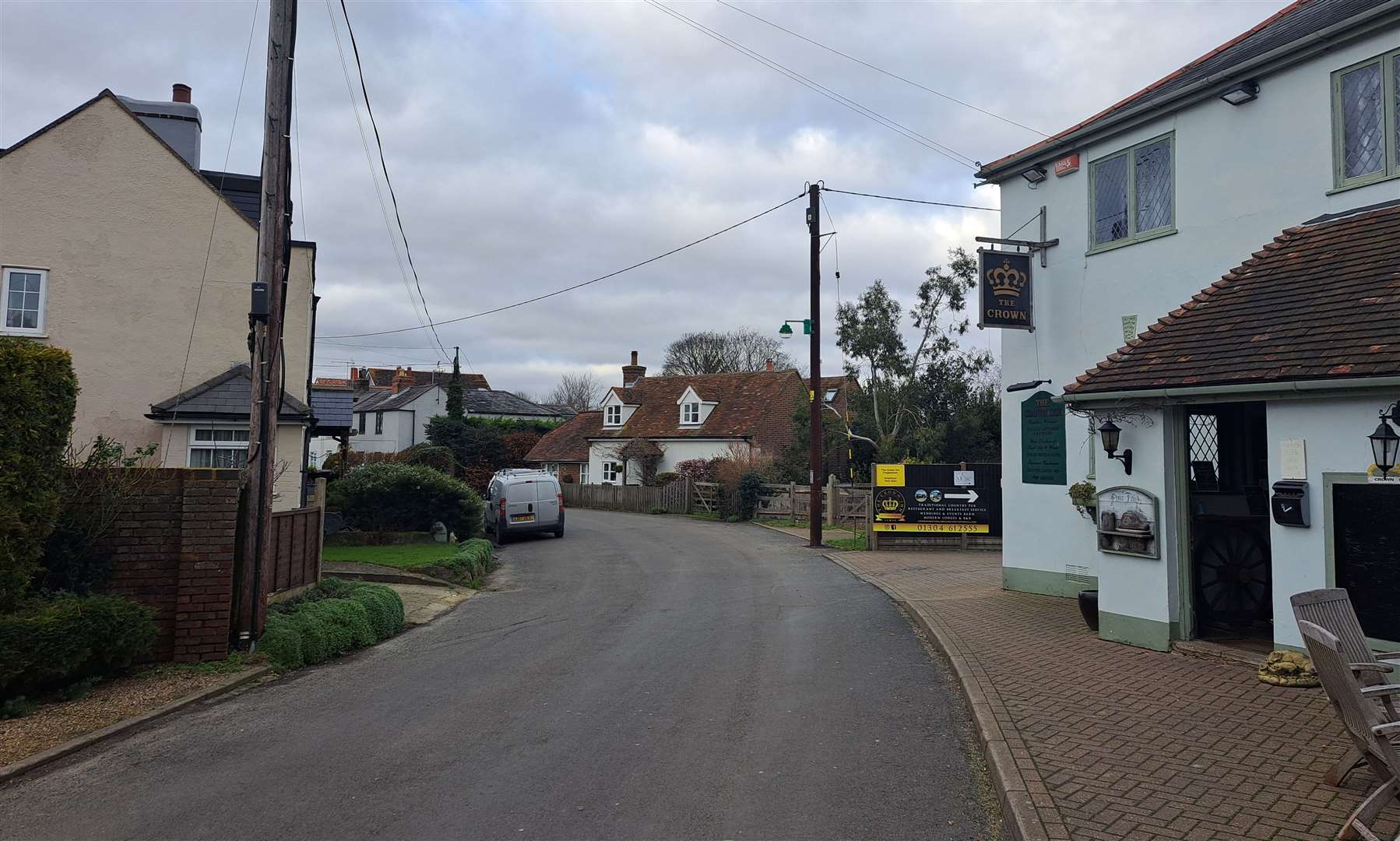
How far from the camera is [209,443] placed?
16.5 meters

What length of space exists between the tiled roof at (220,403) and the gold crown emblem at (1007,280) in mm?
11928

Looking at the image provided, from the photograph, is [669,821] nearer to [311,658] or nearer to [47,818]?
[47,818]

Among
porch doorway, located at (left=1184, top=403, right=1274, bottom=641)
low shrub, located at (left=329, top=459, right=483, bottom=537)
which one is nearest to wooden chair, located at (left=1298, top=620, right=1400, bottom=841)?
porch doorway, located at (left=1184, top=403, right=1274, bottom=641)

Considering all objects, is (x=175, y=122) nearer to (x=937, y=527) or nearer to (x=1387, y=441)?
(x=937, y=527)

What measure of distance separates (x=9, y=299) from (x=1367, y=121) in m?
20.9

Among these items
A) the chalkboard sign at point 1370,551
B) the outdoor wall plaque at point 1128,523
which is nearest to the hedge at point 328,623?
the outdoor wall plaque at point 1128,523

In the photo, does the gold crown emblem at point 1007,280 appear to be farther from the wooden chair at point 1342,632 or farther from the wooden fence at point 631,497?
the wooden fence at point 631,497

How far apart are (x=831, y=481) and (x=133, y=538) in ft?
67.3

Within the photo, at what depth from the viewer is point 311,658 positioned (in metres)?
9.65

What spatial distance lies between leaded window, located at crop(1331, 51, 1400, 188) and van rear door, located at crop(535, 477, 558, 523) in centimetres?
1957

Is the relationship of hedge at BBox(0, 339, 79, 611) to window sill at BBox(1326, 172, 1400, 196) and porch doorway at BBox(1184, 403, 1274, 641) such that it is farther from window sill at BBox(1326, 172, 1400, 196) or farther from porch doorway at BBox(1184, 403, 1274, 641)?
window sill at BBox(1326, 172, 1400, 196)

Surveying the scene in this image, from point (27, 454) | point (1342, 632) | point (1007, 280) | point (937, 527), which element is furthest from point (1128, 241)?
point (27, 454)

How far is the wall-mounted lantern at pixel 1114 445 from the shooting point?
9.42 meters

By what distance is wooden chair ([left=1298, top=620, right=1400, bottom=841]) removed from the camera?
14.7 feet
